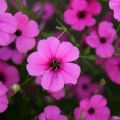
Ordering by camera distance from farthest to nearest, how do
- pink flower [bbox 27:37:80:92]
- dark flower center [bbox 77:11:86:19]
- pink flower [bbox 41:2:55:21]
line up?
1. pink flower [bbox 41:2:55:21]
2. dark flower center [bbox 77:11:86:19]
3. pink flower [bbox 27:37:80:92]

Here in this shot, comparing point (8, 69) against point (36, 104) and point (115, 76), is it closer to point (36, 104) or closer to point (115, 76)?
point (36, 104)

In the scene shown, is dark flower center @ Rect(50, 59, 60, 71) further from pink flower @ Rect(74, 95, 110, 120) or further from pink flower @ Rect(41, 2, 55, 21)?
pink flower @ Rect(41, 2, 55, 21)

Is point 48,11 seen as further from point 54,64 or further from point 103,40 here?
point 54,64

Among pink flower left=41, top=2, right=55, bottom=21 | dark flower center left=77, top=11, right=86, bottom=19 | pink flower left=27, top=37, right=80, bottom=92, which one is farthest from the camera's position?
pink flower left=41, top=2, right=55, bottom=21

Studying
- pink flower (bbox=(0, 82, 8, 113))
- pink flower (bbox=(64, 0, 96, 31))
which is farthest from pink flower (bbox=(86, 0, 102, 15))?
pink flower (bbox=(0, 82, 8, 113))

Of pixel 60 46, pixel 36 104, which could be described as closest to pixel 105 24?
pixel 60 46

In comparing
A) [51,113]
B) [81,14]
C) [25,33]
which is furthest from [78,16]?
[51,113]
